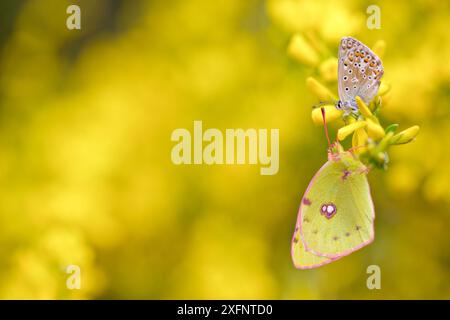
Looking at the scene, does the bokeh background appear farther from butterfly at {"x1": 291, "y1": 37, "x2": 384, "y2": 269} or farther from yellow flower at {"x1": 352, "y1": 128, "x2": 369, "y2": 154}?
yellow flower at {"x1": 352, "y1": 128, "x2": 369, "y2": 154}

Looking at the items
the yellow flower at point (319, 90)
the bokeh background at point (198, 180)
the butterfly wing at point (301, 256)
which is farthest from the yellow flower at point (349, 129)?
the bokeh background at point (198, 180)

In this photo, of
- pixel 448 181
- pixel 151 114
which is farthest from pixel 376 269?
pixel 151 114

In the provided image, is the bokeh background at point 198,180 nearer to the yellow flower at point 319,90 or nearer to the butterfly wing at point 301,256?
the yellow flower at point 319,90

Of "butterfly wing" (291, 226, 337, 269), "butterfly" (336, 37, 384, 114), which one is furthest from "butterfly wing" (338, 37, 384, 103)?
"butterfly wing" (291, 226, 337, 269)

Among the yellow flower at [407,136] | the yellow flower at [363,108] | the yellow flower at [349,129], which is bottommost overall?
the yellow flower at [407,136]

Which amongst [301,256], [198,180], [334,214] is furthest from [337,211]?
[198,180]

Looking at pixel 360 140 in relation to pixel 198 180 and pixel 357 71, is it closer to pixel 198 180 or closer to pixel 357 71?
pixel 357 71
